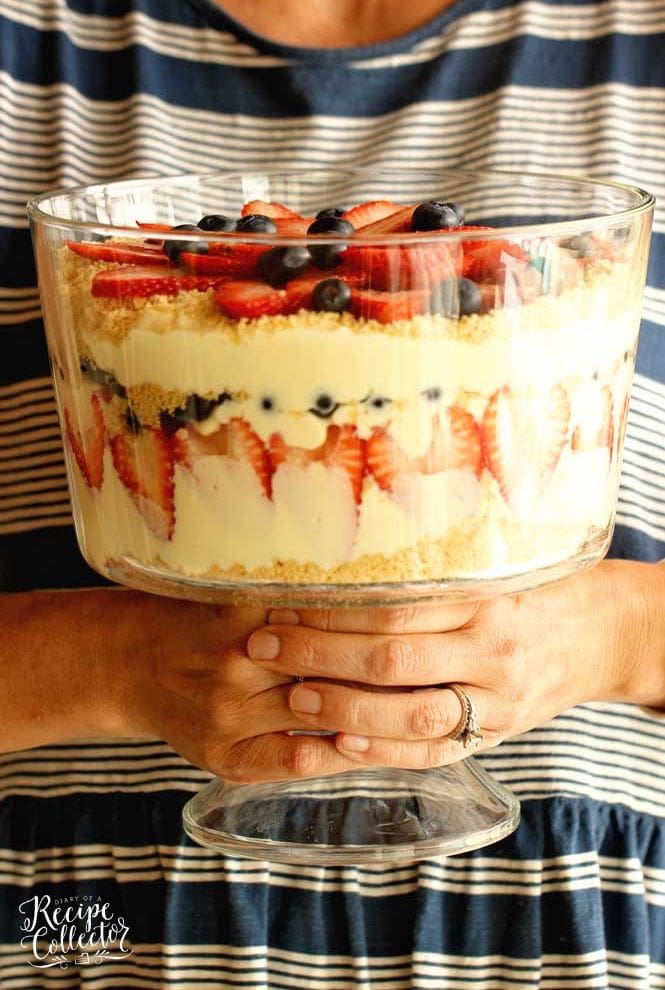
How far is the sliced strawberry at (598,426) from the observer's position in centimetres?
61

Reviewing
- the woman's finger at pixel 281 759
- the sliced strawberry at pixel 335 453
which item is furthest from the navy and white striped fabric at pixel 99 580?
the sliced strawberry at pixel 335 453

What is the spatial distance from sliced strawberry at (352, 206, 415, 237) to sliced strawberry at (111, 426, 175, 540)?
19 centimetres

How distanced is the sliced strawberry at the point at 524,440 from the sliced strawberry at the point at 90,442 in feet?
0.70

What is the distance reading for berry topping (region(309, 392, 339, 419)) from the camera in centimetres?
54

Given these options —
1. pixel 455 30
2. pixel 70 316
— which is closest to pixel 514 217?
pixel 455 30

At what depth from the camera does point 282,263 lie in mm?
529

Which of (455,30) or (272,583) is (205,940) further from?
(455,30)

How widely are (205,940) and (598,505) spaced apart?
0.62m

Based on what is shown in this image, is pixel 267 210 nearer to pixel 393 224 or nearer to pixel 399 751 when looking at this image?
pixel 393 224

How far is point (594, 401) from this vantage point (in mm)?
607

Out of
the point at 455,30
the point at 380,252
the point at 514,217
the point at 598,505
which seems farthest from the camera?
the point at 455,30

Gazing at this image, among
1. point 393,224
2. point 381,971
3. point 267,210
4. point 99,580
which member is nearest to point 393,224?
point 393,224

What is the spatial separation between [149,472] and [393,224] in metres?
0.21

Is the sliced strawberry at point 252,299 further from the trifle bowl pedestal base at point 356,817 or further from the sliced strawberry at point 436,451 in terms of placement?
the trifle bowl pedestal base at point 356,817
